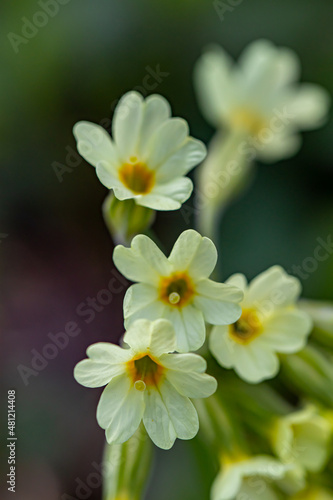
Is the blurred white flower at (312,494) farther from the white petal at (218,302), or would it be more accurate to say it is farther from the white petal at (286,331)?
the white petal at (218,302)

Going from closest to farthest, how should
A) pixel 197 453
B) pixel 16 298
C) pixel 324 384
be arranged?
pixel 324 384
pixel 197 453
pixel 16 298

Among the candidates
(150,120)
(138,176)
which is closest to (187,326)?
(138,176)

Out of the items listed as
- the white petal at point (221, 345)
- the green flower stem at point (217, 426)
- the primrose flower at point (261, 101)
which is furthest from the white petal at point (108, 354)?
the primrose flower at point (261, 101)

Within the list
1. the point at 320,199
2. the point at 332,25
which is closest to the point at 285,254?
the point at 320,199

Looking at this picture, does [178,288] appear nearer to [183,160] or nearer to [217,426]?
[183,160]

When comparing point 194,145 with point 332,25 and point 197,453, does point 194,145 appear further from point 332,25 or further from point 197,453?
point 332,25

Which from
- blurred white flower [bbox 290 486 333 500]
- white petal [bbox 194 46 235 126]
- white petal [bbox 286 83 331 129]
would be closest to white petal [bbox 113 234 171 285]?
blurred white flower [bbox 290 486 333 500]
